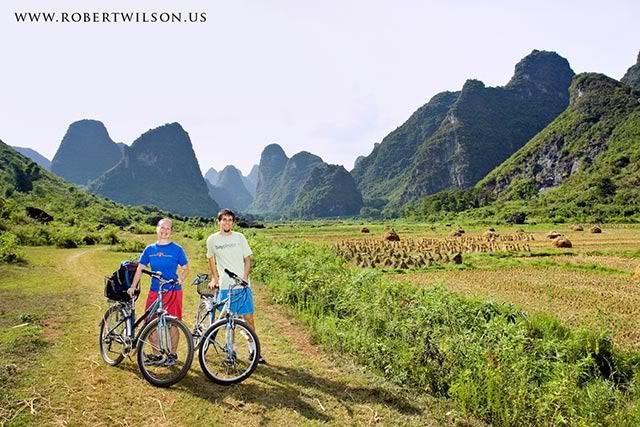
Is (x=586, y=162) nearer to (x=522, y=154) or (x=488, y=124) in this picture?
(x=522, y=154)

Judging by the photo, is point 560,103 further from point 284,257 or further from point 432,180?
point 284,257

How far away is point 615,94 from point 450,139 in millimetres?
74014

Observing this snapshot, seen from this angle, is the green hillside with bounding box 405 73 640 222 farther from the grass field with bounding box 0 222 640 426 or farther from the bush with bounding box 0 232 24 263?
the bush with bounding box 0 232 24 263

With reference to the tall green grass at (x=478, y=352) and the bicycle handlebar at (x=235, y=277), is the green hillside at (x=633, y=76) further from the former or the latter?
the bicycle handlebar at (x=235, y=277)

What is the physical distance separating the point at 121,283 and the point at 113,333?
0.97m

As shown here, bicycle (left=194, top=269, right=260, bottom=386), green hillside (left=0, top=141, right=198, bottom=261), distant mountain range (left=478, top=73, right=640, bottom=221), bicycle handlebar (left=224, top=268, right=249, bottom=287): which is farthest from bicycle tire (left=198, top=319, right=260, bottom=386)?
Result: distant mountain range (left=478, top=73, right=640, bottom=221)

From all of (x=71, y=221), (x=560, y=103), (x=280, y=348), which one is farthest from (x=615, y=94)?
(x=280, y=348)

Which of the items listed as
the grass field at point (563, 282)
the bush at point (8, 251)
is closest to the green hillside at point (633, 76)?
the grass field at point (563, 282)

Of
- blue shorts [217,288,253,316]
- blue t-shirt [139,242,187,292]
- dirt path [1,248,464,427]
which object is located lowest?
dirt path [1,248,464,427]

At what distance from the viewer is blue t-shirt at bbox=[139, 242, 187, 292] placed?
6.45m

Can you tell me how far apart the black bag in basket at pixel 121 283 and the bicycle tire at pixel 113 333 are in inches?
13.0

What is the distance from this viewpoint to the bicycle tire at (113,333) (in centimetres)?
671

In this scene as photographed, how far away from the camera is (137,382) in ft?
20.5

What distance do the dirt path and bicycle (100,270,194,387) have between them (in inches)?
7.6
